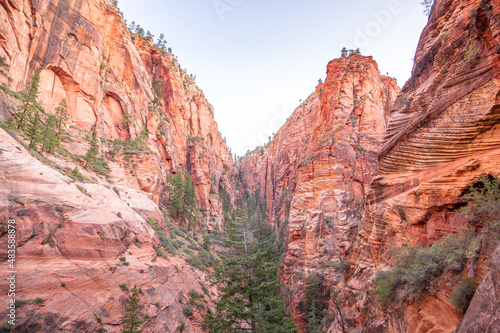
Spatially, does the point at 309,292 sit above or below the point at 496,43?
below

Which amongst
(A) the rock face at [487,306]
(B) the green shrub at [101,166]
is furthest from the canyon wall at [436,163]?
(B) the green shrub at [101,166]

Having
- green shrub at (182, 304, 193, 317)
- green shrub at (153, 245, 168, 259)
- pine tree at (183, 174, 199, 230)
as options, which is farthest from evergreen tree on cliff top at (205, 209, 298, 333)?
pine tree at (183, 174, 199, 230)

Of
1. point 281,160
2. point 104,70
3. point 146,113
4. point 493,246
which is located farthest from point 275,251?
point 104,70

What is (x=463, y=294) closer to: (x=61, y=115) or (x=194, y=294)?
(x=194, y=294)

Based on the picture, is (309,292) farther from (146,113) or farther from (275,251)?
(146,113)

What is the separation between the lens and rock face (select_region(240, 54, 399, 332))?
27.6 meters

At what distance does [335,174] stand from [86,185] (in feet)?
95.4

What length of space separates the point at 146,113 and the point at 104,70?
9.46 m

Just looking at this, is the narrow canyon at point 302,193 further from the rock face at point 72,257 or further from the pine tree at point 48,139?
the pine tree at point 48,139

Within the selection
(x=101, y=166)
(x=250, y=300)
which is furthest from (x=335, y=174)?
(x=101, y=166)

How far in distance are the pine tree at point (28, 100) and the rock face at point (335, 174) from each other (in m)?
30.7

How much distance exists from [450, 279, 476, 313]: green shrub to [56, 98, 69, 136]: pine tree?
29973 mm

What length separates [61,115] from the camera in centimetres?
2284

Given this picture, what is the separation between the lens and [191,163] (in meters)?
52.9
